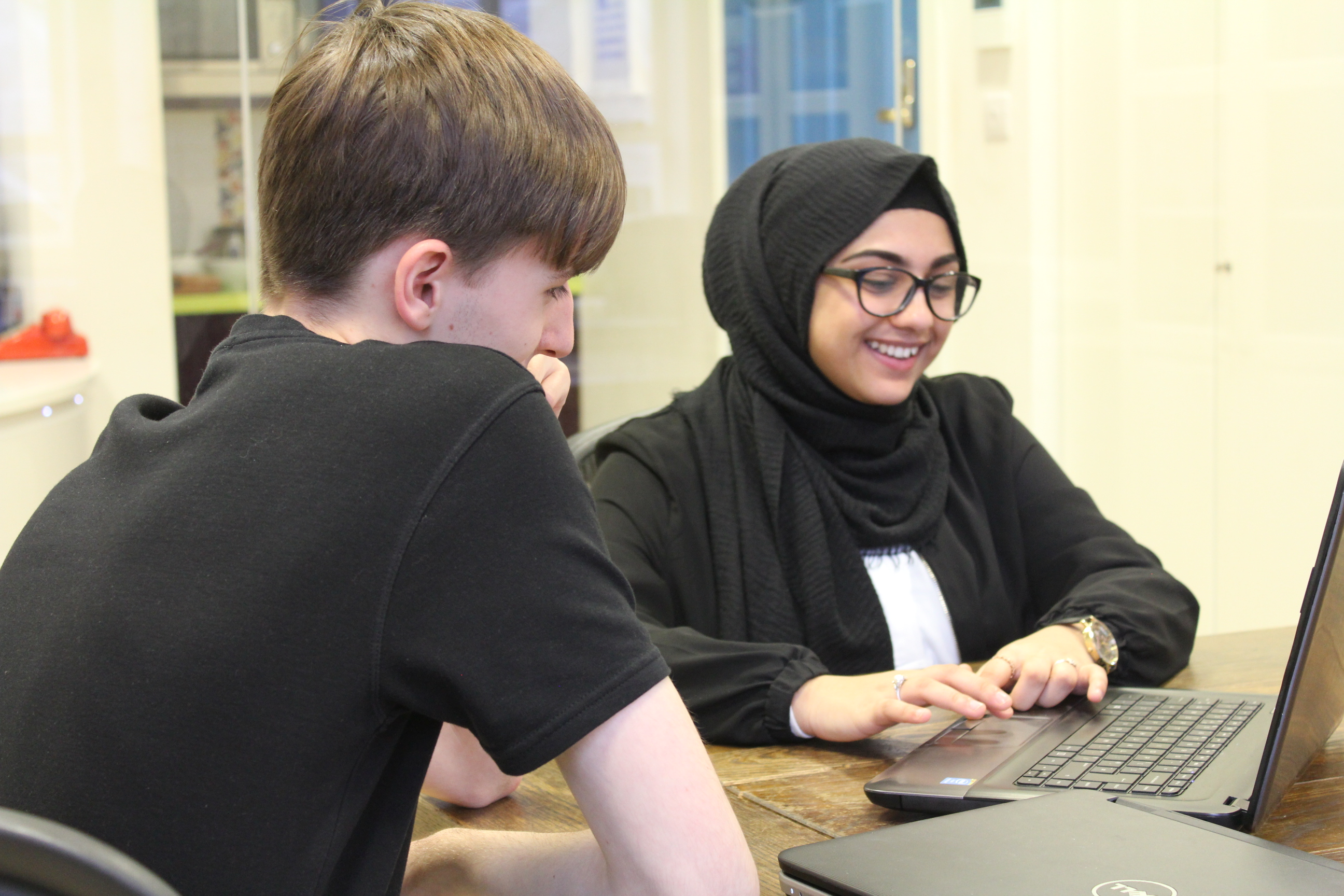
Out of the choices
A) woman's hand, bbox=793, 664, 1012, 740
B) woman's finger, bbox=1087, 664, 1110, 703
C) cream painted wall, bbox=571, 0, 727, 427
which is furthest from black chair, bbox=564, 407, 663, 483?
cream painted wall, bbox=571, 0, 727, 427

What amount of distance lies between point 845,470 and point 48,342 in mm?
1887

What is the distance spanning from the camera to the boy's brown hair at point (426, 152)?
27.9 inches

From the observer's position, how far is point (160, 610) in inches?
24.3

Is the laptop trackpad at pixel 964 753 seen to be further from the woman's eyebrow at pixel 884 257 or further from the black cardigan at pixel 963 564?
the woman's eyebrow at pixel 884 257

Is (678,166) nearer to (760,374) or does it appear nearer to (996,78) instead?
(996,78)

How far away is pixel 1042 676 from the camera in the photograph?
1141 millimetres

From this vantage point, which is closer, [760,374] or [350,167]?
[350,167]

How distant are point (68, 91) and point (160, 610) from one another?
2471 mm

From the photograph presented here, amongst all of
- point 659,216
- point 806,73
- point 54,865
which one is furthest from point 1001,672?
point 806,73

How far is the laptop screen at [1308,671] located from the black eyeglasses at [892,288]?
825 millimetres

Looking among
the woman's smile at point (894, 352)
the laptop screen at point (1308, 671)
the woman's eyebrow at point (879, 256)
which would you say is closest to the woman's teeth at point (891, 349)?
the woman's smile at point (894, 352)

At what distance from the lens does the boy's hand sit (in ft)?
3.30

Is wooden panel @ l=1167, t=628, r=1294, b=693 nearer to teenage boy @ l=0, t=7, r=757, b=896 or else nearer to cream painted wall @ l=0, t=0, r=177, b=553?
teenage boy @ l=0, t=7, r=757, b=896

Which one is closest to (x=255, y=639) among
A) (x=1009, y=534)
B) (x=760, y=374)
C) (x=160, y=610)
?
(x=160, y=610)
